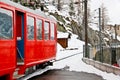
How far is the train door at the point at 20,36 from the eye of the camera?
15.6 meters

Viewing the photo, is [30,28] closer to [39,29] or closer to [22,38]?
[22,38]

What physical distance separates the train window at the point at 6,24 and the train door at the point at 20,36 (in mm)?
2081

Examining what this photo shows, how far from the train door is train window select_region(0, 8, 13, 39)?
208 cm

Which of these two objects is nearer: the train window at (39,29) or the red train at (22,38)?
the red train at (22,38)

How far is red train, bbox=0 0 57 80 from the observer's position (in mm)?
12844

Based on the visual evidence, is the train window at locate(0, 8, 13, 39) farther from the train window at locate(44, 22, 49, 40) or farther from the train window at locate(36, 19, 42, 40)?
the train window at locate(44, 22, 49, 40)

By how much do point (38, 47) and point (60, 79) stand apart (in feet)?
7.02

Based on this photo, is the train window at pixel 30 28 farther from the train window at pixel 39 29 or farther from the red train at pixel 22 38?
the train window at pixel 39 29

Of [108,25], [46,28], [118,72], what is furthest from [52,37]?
[108,25]

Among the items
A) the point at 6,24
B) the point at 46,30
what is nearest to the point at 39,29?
the point at 46,30

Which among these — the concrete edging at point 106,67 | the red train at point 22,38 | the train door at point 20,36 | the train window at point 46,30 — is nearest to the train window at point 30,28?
the red train at point 22,38

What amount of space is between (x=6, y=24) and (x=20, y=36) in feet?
9.18

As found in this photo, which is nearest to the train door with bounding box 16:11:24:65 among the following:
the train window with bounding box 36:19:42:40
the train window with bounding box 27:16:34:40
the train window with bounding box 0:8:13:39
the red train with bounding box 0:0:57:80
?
the red train with bounding box 0:0:57:80

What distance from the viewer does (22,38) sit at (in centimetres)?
1590
